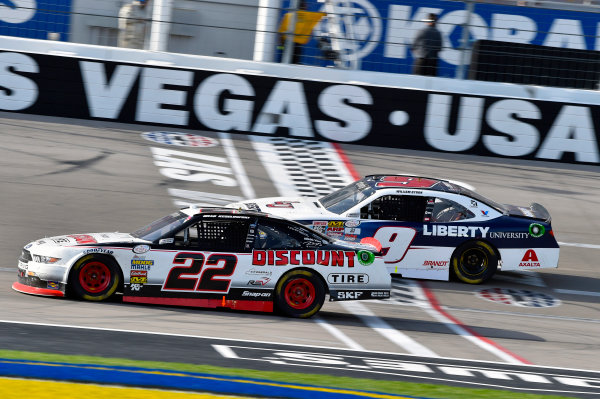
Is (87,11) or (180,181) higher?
Result: (87,11)

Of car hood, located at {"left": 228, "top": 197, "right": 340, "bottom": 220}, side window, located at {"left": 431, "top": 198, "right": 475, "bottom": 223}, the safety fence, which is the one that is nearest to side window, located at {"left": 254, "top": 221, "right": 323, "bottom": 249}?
car hood, located at {"left": 228, "top": 197, "right": 340, "bottom": 220}

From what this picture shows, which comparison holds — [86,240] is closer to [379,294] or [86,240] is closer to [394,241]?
[379,294]

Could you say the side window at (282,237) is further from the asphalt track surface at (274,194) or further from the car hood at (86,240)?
the car hood at (86,240)

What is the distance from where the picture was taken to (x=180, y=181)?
15.3 metres

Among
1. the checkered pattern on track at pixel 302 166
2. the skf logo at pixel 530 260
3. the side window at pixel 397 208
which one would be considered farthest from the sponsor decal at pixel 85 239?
the checkered pattern on track at pixel 302 166

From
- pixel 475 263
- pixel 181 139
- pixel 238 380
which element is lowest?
pixel 238 380

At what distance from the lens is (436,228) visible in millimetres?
11727

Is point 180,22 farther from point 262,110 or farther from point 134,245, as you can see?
point 134,245

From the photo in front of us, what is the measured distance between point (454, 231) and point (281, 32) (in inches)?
307

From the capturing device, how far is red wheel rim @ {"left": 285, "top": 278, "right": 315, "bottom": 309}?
9531mm

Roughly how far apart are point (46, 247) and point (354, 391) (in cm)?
396

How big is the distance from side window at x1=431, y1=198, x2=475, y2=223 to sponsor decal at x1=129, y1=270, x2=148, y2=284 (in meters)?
4.34

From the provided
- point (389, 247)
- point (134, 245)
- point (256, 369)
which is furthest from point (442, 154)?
point (256, 369)

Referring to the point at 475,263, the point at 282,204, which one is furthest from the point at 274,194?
the point at 475,263
